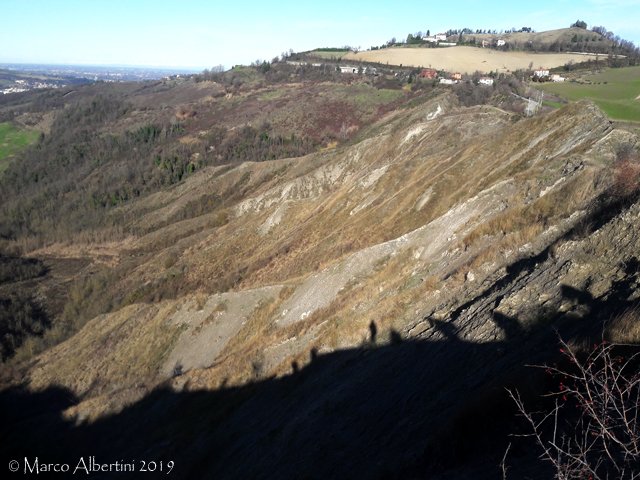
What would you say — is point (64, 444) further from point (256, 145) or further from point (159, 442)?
point (256, 145)

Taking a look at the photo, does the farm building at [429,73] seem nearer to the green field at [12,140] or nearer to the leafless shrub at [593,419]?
the leafless shrub at [593,419]

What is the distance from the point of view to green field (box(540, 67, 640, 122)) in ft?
141

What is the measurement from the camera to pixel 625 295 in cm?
1177

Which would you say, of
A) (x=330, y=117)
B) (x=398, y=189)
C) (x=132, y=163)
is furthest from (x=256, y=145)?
(x=398, y=189)

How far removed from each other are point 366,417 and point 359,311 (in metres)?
8.69

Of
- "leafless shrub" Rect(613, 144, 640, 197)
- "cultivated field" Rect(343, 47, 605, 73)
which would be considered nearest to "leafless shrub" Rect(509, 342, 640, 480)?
"leafless shrub" Rect(613, 144, 640, 197)

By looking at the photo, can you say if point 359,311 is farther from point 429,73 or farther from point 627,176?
point 429,73

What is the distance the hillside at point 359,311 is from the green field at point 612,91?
11.0m

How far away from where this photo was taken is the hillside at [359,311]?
1254cm

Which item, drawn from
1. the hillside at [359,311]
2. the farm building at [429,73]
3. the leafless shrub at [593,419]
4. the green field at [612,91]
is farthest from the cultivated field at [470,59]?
the leafless shrub at [593,419]

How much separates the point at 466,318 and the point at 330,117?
110 m

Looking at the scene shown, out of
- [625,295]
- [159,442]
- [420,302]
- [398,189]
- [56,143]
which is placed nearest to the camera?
[625,295]

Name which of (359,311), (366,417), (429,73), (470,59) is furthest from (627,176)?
(470,59)

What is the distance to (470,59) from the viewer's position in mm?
139750
